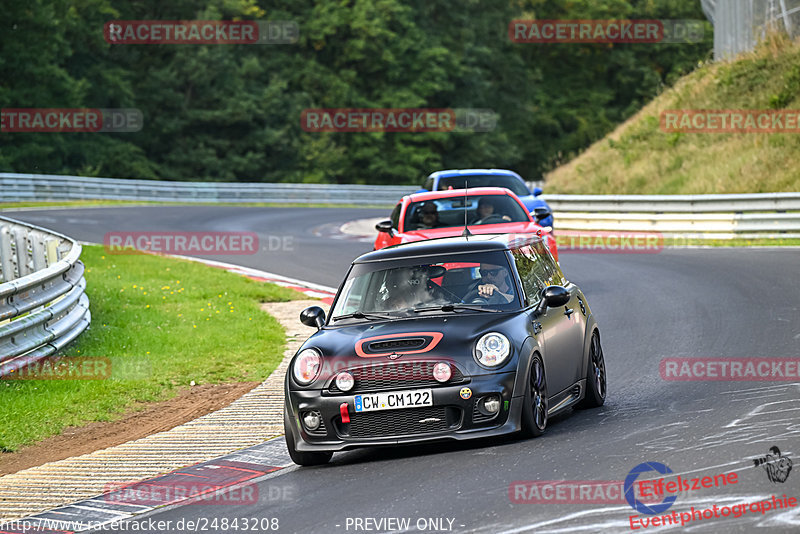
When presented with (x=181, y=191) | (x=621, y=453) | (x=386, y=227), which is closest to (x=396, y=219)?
(x=386, y=227)

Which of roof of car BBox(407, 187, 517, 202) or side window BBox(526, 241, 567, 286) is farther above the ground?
roof of car BBox(407, 187, 517, 202)

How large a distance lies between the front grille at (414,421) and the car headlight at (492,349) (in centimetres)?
39

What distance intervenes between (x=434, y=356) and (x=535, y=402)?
0.82 metres

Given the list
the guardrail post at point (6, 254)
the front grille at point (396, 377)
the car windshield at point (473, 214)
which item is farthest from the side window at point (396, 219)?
the front grille at point (396, 377)

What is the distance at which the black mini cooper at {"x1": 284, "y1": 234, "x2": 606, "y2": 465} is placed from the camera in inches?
316

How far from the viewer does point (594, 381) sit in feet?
31.6

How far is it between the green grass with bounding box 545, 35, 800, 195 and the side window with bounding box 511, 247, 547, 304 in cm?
1992

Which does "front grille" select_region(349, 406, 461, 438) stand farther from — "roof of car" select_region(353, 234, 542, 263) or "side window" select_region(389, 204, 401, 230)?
"side window" select_region(389, 204, 401, 230)

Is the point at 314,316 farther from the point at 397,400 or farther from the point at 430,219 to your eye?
the point at 430,219

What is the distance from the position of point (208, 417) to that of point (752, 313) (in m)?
6.79

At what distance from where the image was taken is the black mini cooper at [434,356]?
26.4 feet

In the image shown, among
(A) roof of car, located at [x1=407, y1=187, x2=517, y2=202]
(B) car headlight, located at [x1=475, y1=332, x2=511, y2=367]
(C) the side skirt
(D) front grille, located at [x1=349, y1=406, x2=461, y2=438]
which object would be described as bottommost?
(C) the side skirt

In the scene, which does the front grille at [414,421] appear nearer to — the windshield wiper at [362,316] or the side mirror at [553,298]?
the windshield wiper at [362,316]

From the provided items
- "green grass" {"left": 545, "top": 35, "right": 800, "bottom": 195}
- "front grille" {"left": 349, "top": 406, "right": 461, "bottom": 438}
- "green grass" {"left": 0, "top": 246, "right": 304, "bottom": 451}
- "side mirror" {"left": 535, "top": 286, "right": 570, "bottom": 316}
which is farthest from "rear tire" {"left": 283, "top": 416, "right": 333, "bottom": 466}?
"green grass" {"left": 545, "top": 35, "right": 800, "bottom": 195}
